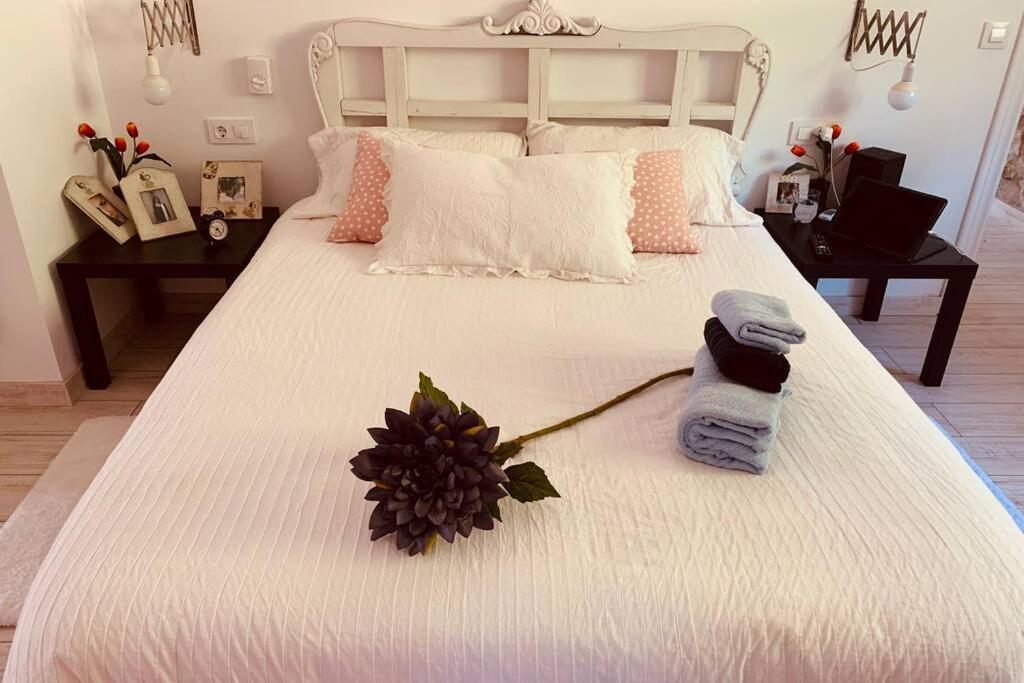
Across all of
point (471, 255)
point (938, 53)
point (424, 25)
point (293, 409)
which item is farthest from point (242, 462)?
point (938, 53)

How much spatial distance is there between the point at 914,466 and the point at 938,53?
1906mm

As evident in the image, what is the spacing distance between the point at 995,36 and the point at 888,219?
75 centimetres

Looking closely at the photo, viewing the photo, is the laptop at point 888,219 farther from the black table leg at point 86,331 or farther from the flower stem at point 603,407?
the black table leg at point 86,331

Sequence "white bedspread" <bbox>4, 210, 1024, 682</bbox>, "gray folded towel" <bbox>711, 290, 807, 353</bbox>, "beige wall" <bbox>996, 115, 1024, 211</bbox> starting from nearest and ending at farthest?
"white bedspread" <bbox>4, 210, 1024, 682</bbox>
"gray folded towel" <bbox>711, 290, 807, 353</bbox>
"beige wall" <bbox>996, 115, 1024, 211</bbox>

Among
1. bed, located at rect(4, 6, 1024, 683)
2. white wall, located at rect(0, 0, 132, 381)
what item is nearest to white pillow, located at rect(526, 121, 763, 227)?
bed, located at rect(4, 6, 1024, 683)

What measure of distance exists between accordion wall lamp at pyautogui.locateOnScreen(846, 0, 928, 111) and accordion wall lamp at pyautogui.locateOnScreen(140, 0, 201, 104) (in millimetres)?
2219

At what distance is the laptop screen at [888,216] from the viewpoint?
257 centimetres

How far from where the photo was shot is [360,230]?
2.45m

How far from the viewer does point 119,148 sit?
2674 millimetres

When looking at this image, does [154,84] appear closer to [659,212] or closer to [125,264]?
[125,264]

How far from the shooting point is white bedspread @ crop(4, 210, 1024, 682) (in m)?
1.20

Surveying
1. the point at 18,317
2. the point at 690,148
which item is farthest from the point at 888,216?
the point at 18,317

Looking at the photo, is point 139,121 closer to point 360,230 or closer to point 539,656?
point 360,230

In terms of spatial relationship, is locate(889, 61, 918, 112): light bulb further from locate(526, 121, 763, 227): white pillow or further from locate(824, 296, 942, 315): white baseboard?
locate(824, 296, 942, 315): white baseboard
